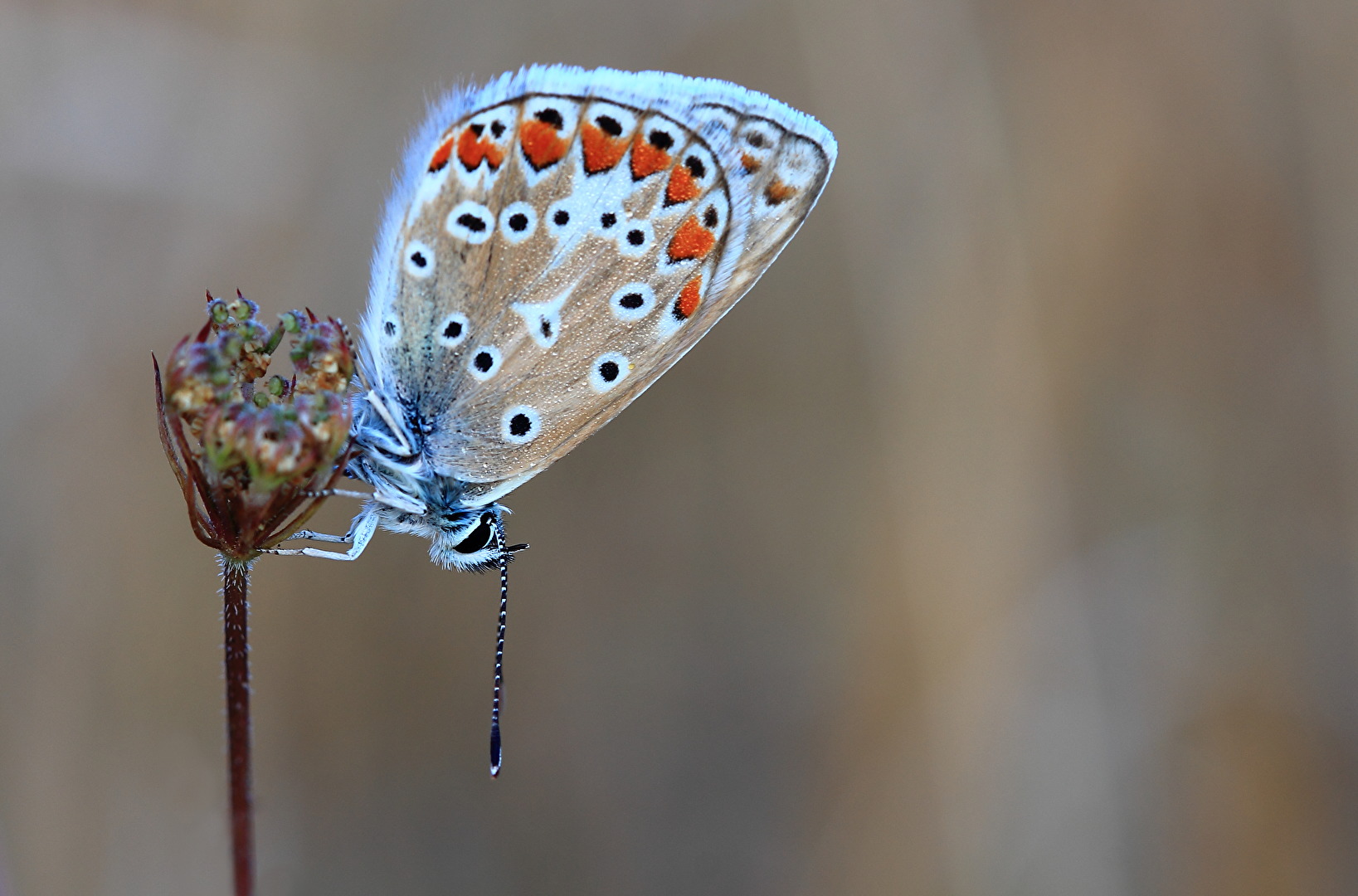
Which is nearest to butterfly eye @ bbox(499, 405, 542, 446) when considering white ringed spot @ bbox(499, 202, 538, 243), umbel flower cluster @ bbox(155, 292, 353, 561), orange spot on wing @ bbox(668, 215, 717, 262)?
white ringed spot @ bbox(499, 202, 538, 243)

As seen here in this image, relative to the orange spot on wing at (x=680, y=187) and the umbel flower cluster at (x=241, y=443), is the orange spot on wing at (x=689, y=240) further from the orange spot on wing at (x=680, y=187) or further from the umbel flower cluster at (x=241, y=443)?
the umbel flower cluster at (x=241, y=443)

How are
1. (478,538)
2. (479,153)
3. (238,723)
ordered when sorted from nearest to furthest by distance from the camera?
(238,723) → (479,153) → (478,538)

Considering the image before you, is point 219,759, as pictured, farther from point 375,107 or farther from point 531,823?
point 375,107

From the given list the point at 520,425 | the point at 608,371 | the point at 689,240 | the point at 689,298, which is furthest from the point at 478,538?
the point at 689,240

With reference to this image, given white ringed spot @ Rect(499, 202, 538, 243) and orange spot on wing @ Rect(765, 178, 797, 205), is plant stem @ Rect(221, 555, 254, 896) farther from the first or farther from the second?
orange spot on wing @ Rect(765, 178, 797, 205)

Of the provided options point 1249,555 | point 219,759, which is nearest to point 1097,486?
point 1249,555

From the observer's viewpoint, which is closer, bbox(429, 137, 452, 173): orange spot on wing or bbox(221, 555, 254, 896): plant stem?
bbox(221, 555, 254, 896): plant stem

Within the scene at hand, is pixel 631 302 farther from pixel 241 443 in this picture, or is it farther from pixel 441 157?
pixel 241 443

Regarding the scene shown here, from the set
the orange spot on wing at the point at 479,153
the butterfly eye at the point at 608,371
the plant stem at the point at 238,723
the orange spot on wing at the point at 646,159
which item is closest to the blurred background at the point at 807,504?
the orange spot on wing at the point at 479,153
